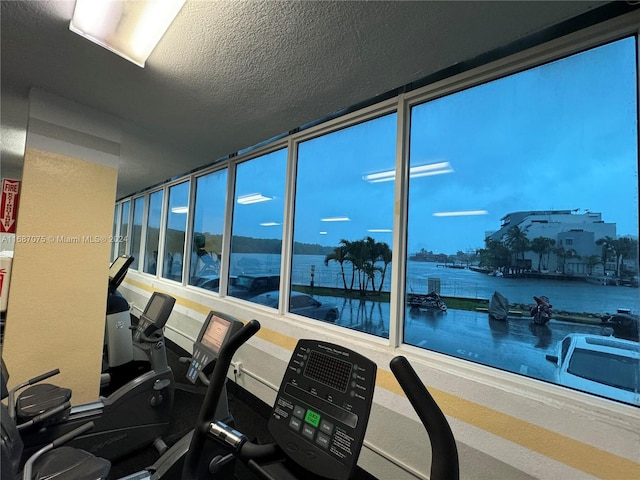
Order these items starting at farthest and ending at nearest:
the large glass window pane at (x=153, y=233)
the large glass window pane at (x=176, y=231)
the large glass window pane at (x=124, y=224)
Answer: the large glass window pane at (x=124, y=224) → the large glass window pane at (x=153, y=233) → the large glass window pane at (x=176, y=231)

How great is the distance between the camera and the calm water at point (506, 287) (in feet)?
4.66

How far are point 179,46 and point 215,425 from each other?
1.93 meters

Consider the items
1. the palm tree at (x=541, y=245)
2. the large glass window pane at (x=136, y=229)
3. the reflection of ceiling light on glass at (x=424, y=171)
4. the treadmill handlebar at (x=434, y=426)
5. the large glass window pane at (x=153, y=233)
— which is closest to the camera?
the treadmill handlebar at (x=434, y=426)

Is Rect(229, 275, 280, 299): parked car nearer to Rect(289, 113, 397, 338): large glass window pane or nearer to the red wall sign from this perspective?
Rect(289, 113, 397, 338): large glass window pane

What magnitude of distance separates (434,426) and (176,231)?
5.32 meters

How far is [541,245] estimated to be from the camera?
162 centimetres

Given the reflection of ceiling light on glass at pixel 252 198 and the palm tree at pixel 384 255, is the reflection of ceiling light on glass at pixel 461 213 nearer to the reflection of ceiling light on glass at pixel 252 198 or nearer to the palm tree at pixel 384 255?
the palm tree at pixel 384 255

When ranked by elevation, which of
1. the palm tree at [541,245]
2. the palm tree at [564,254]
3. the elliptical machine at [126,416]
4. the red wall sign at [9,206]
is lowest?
the elliptical machine at [126,416]

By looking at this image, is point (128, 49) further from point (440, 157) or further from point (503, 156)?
point (503, 156)

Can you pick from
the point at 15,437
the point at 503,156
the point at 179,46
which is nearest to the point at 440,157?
the point at 503,156

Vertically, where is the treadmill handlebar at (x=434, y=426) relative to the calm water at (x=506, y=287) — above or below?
below

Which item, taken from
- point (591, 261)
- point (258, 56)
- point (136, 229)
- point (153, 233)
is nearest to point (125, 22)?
point (258, 56)

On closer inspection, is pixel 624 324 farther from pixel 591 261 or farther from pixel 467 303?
pixel 467 303

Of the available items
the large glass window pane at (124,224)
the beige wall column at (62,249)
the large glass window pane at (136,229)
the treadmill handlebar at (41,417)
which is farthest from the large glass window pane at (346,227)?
the large glass window pane at (124,224)
